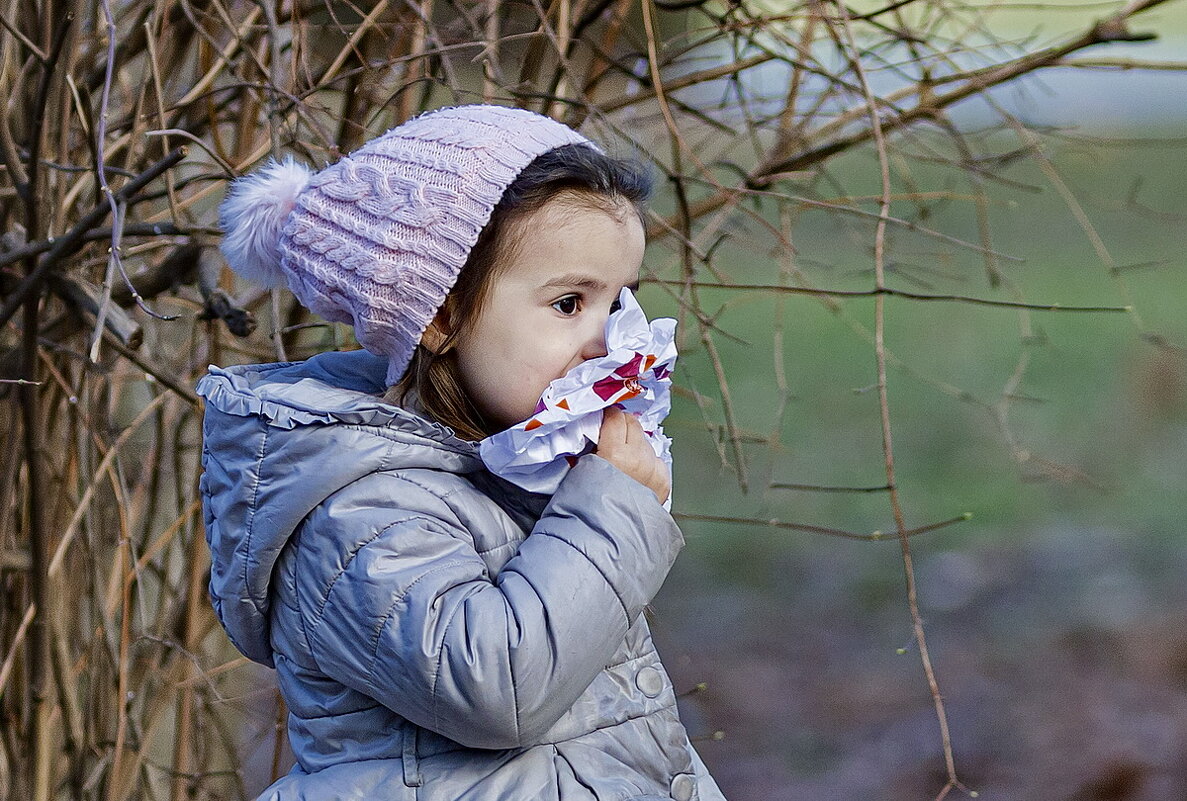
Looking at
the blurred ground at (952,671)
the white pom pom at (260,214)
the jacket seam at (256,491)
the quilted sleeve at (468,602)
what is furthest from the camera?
the blurred ground at (952,671)

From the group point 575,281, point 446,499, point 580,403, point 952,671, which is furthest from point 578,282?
point 952,671

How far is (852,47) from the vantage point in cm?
175

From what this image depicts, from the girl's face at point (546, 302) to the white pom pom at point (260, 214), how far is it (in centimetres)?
26

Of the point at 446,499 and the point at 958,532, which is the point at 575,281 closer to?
the point at 446,499

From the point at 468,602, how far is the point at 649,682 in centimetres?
29

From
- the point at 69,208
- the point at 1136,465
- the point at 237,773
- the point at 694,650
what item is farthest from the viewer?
the point at 1136,465

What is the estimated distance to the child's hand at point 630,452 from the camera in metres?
1.43

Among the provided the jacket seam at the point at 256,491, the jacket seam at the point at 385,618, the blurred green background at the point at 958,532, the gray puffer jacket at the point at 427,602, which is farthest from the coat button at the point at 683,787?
the blurred green background at the point at 958,532

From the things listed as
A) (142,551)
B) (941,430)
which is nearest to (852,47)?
(142,551)

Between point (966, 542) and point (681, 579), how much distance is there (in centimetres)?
129

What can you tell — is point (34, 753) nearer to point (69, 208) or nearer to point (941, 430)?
point (69, 208)

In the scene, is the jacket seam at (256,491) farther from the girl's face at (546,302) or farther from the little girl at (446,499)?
the girl's face at (546,302)

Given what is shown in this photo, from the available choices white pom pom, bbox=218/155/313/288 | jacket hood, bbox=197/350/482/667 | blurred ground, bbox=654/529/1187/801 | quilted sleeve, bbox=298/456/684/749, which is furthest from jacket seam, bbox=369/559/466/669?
blurred ground, bbox=654/529/1187/801

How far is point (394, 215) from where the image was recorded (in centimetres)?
140
